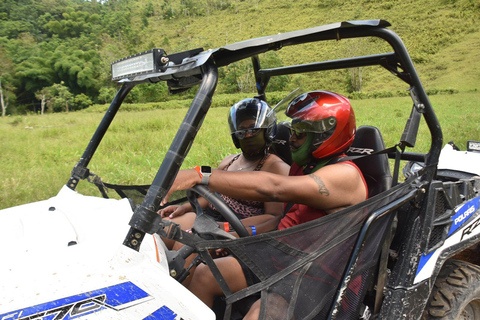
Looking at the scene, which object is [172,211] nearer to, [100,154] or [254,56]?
[254,56]

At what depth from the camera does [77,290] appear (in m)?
1.23

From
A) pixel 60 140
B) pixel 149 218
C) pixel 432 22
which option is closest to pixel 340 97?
pixel 149 218

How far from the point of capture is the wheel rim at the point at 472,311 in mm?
2337

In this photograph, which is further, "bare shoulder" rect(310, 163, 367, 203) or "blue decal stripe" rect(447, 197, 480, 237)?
"blue decal stripe" rect(447, 197, 480, 237)

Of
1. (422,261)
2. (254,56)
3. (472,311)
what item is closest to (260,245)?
(254,56)

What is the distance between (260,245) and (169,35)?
3838 inches

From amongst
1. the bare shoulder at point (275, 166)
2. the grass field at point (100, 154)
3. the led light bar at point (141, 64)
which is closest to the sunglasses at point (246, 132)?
the bare shoulder at point (275, 166)

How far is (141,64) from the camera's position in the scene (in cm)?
166

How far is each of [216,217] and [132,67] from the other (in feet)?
4.77

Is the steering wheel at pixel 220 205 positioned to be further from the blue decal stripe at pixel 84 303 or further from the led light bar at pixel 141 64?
the led light bar at pixel 141 64

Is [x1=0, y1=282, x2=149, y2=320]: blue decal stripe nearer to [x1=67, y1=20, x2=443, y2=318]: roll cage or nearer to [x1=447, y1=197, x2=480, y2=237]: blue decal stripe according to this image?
[x1=67, y1=20, x2=443, y2=318]: roll cage

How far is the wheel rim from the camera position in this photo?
2337 mm

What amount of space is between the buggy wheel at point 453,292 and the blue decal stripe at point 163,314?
169cm

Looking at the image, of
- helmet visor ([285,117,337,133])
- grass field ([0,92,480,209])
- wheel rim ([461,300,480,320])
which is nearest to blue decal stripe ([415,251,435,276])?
wheel rim ([461,300,480,320])
